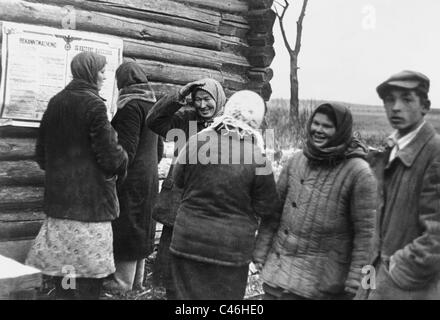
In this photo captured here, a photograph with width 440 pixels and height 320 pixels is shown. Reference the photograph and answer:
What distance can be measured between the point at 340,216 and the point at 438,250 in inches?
24.1

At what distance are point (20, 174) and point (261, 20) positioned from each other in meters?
3.80

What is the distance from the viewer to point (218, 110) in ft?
14.5

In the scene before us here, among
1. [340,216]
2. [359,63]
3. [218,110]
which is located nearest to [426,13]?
[359,63]

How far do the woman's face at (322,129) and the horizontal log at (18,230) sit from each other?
123 inches

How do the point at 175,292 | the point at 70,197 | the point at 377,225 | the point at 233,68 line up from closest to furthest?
the point at 377,225 → the point at 175,292 → the point at 70,197 → the point at 233,68

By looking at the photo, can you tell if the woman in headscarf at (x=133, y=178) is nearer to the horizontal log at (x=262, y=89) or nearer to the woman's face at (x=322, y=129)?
the woman's face at (x=322, y=129)

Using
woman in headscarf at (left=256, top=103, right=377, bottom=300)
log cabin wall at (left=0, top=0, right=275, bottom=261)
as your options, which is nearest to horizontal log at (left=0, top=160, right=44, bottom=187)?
log cabin wall at (left=0, top=0, right=275, bottom=261)

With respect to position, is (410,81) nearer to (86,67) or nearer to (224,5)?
(86,67)

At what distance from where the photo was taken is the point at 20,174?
5027mm

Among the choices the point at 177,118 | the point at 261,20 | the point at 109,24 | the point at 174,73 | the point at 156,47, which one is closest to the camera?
the point at 177,118

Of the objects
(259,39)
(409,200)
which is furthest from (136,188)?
(259,39)

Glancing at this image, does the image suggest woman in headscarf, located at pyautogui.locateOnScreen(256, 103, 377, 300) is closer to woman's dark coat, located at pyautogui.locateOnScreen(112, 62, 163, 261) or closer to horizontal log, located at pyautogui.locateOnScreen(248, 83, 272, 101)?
woman's dark coat, located at pyautogui.locateOnScreen(112, 62, 163, 261)

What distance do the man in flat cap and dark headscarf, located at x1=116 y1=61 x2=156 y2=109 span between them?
95.6 inches

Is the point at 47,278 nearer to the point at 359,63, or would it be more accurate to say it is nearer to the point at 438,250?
the point at 438,250
